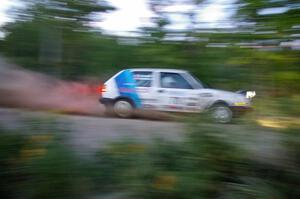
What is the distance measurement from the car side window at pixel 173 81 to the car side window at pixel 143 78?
0.11 metres

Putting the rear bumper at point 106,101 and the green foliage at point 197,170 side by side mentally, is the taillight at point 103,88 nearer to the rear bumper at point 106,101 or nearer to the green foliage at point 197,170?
the rear bumper at point 106,101

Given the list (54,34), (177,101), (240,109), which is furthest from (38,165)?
(240,109)

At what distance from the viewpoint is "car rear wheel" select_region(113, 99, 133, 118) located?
12.3 feet

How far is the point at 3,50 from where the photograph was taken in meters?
3.83

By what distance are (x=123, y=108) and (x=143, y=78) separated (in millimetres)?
354

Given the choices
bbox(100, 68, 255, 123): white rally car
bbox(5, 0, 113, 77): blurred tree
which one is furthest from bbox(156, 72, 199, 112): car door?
bbox(5, 0, 113, 77): blurred tree

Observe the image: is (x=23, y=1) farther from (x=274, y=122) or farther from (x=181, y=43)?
(x=274, y=122)

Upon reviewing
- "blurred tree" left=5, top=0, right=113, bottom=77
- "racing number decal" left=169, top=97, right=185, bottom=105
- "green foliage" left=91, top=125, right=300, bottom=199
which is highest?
"blurred tree" left=5, top=0, right=113, bottom=77

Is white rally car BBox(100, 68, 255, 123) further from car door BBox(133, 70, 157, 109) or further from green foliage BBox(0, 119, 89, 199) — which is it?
green foliage BBox(0, 119, 89, 199)

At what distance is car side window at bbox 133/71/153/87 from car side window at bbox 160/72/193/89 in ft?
0.37

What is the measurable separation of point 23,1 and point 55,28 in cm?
29

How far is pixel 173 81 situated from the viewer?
178 inches

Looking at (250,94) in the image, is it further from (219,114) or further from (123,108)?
(123,108)

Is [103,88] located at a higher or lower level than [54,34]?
lower
